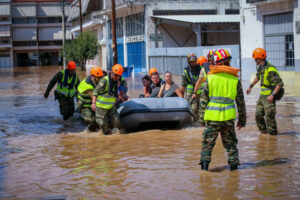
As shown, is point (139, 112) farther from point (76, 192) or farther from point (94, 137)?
point (76, 192)

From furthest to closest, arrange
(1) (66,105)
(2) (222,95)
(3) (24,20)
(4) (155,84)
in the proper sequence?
(3) (24,20)
(1) (66,105)
(4) (155,84)
(2) (222,95)

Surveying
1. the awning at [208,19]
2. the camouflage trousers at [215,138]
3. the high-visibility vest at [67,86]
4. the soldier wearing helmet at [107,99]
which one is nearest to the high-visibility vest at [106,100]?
the soldier wearing helmet at [107,99]

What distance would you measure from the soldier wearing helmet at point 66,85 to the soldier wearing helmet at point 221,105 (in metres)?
5.98

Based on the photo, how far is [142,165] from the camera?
767 cm

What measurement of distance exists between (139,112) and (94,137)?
1.05 meters

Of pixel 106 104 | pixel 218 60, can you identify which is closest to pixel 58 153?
pixel 106 104

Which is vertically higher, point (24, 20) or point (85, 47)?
point (24, 20)

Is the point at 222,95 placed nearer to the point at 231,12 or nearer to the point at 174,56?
the point at 174,56

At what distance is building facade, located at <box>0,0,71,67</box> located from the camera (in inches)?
3349

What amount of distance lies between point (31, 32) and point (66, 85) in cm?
7764

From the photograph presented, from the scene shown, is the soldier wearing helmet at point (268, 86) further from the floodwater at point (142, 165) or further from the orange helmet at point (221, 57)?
the orange helmet at point (221, 57)

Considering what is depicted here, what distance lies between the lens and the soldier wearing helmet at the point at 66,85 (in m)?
12.2

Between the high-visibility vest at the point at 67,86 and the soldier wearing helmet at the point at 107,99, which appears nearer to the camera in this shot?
the soldier wearing helmet at the point at 107,99

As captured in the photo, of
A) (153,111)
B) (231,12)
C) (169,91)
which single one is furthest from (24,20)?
(153,111)
